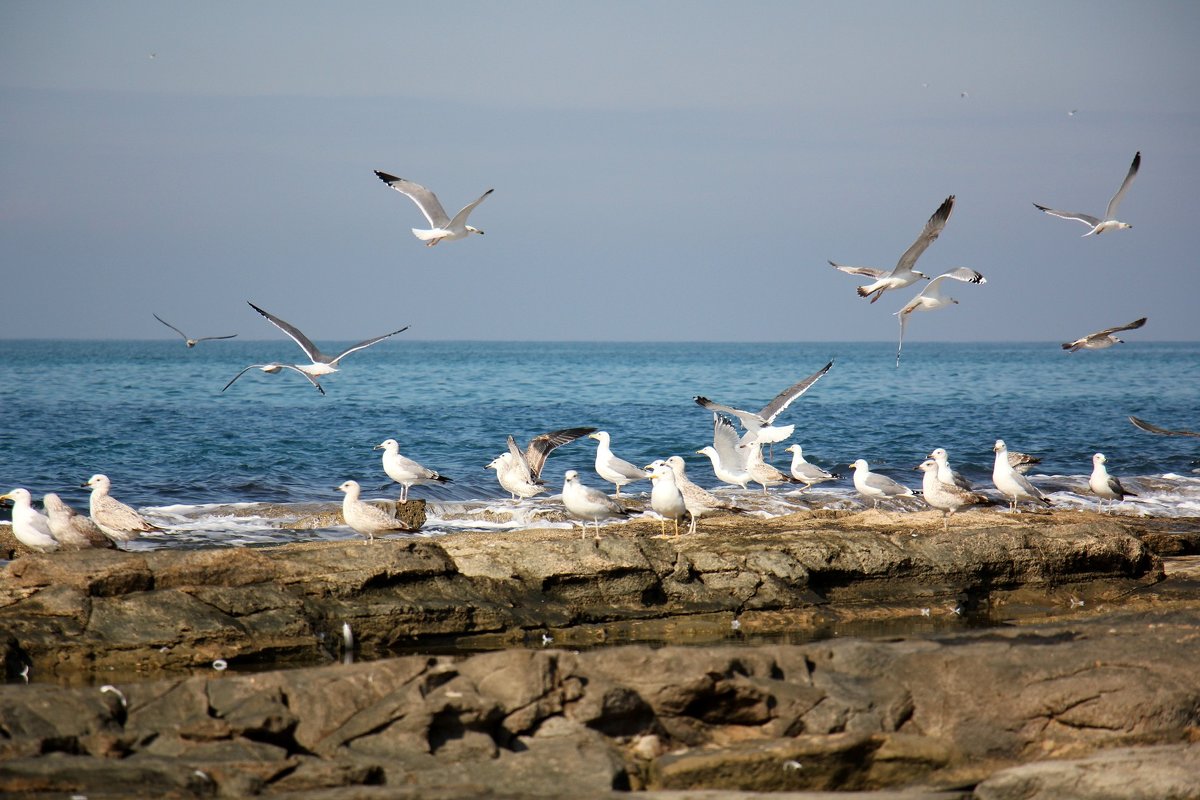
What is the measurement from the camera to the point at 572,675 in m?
6.61

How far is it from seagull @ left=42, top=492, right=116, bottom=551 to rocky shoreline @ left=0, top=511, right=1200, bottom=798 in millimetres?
1246

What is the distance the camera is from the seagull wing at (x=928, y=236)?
1323 cm

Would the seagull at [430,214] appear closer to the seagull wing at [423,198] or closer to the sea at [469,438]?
the seagull wing at [423,198]

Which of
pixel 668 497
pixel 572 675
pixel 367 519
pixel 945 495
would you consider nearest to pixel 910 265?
pixel 945 495

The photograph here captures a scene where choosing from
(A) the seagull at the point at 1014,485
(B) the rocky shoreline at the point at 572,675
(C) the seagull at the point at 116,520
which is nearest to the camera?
(B) the rocky shoreline at the point at 572,675

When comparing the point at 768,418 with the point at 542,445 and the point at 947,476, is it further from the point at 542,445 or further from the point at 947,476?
the point at 542,445

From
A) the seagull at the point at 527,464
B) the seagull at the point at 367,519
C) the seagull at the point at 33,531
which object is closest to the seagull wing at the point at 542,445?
the seagull at the point at 527,464

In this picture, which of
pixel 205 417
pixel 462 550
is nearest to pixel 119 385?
pixel 205 417

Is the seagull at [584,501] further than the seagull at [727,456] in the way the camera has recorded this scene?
No

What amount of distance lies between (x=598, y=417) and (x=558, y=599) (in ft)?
76.7

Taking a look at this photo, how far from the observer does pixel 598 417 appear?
108 ft

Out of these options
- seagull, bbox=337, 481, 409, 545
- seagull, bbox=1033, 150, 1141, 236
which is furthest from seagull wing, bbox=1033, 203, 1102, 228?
seagull, bbox=337, 481, 409, 545

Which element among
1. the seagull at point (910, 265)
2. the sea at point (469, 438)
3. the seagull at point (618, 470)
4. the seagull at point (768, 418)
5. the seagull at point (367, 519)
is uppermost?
the seagull at point (910, 265)

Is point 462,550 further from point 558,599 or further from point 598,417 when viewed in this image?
point 598,417
